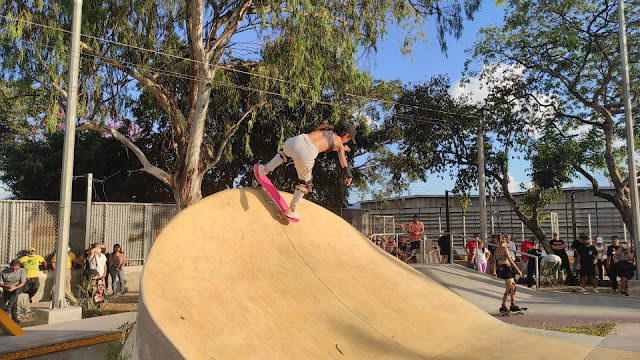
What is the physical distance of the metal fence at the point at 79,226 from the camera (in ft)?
39.4

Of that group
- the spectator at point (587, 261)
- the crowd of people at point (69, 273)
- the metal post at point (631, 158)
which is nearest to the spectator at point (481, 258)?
the spectator at point (587, 261)

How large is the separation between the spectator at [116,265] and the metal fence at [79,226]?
0.94 metres

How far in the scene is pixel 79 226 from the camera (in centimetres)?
1352

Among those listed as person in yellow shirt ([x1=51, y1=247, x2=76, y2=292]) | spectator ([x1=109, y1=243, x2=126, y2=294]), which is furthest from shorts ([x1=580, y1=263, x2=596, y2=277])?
person in yellow shirt ([x1=51, y1=247, x2=76, y2=292])

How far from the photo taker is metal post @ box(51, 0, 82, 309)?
8305 millimetres

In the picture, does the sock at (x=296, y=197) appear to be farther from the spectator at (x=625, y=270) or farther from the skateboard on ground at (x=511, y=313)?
the spectator at (x=625, y=270)

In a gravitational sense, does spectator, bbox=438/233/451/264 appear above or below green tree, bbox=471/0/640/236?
below

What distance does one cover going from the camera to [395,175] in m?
23.0

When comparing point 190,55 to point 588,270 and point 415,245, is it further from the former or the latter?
point 588,270

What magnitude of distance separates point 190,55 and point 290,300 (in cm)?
1193

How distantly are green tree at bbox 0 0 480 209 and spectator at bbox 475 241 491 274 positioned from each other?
6.80 m

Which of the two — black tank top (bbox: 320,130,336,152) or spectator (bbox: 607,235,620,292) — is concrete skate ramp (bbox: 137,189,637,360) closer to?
black tank top (bbox: 320,130,336,152)

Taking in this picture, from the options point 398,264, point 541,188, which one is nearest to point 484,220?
point 541,188

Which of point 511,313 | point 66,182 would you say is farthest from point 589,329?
point 66,182
